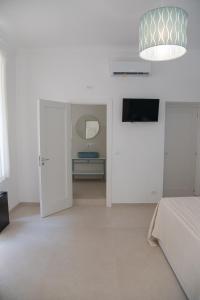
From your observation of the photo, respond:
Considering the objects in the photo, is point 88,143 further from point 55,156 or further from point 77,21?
point 77,21

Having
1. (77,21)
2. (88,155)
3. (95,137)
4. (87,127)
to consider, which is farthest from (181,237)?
(87,127)

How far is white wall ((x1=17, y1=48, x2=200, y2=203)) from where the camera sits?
4023 millimetres

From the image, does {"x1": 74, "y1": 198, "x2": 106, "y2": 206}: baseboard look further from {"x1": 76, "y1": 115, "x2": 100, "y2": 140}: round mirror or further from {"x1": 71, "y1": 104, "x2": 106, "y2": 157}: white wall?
{"x1": 76, "y1": 115, "x2": 100, "y2": 140}: round mirror

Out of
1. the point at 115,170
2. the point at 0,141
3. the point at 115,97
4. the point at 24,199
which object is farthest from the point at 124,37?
the point at 24,199

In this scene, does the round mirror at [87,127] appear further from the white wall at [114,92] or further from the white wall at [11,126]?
the white wall at [11,126]

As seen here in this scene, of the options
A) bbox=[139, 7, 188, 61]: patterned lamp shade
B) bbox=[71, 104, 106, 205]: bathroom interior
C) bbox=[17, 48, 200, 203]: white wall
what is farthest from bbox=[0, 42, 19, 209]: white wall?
bbox=[139, 7, 188, 61]: patterned lamp shade

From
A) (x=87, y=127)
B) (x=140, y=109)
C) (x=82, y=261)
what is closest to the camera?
(x=82, y=261)

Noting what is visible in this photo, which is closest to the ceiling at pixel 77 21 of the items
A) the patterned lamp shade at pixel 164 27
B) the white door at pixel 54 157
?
the patterned lamp shade at pixel 164 27

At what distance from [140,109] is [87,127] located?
2455 mm

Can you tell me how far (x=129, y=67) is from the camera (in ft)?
12.7

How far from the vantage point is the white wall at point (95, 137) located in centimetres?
608

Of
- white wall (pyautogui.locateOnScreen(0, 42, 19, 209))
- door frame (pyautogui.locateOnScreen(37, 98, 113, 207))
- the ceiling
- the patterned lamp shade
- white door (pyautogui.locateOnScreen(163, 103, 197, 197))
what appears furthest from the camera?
white door (pyautogui.locateOnScreen(163, 103, 197, 197))

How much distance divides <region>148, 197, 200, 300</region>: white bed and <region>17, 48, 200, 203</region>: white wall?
5.17 ft

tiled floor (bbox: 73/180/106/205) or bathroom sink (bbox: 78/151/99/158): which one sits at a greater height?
bathroom sink (bbox: 78/151/99/158)
